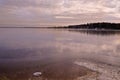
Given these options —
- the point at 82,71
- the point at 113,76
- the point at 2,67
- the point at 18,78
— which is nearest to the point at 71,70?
the point at 82,71

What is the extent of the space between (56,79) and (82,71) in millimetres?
3478

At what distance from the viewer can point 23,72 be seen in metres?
17.1

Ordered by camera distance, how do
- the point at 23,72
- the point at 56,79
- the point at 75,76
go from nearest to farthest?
1. the point at 56,79
2. the point at 75,76
3. the point at 23,72

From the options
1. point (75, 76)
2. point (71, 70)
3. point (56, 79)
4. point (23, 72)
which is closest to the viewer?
point (56, 79)

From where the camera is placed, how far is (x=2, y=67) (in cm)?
1922

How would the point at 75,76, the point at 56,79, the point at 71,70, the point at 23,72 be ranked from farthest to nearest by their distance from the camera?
the point at 71,70 → the point at 23,72 → the point at 75,76 → the point at 56,79

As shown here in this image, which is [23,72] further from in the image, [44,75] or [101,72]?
[101,72]

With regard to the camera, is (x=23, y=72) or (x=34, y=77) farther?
(x=23, y=72)

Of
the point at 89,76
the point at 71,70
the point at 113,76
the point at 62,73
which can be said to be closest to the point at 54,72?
the point at 62,73

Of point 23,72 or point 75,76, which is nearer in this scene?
point 75,76

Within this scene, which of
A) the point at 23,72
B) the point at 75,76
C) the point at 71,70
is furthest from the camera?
the point at 71,70

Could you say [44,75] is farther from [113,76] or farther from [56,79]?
[113,76]

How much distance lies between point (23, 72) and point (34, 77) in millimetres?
2330

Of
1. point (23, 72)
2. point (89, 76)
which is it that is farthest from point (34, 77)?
point (89, 76)
